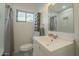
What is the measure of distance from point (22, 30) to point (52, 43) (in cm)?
45

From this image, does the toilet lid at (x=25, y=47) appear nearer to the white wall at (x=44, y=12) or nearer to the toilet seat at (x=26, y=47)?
the toilet seat at (x=26, y=47)

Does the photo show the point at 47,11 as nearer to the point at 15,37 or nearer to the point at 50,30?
the point at 50,30

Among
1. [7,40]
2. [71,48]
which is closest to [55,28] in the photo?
[71,48]

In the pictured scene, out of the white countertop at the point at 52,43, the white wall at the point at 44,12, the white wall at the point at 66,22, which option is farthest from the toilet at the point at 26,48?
the white wall at the point at 66,22

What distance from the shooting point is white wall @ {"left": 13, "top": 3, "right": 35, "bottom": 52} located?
1270mm

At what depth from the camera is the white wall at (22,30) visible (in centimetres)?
127

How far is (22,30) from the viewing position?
1.31 meters

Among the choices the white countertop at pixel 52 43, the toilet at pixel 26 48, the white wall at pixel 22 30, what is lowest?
the toilet at pixel 26 48

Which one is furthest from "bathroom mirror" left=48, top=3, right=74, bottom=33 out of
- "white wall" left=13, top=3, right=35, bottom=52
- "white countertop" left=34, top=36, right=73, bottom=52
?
"white wall" left=13, top=3, right=35, bottom=52

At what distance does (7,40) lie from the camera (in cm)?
126

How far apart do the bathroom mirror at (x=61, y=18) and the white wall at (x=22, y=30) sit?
30 cm

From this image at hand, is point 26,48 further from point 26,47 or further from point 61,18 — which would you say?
point 61,18

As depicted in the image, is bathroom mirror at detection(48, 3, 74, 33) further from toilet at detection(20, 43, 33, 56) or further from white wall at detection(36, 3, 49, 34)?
toilet at detection(20, 43, 33, 56)

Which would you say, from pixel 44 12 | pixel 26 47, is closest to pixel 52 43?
pixel 26 47
